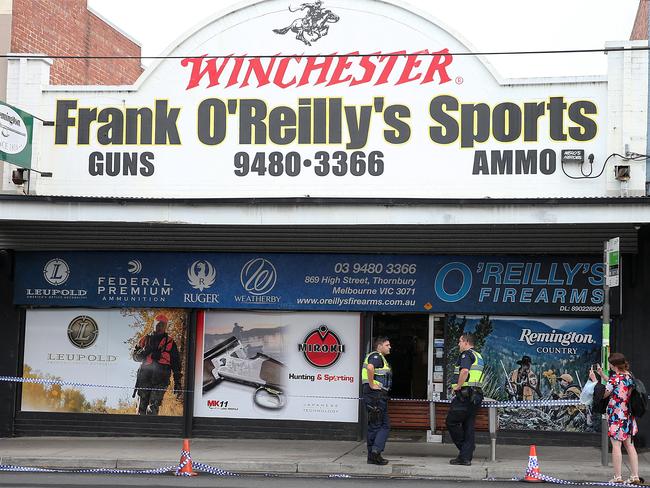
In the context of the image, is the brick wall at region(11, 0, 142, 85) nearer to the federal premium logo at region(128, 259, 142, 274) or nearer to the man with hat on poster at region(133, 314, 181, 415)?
the federal premium logo at region(128, 259, 142, 274)

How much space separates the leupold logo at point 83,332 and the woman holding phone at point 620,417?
8.75 m

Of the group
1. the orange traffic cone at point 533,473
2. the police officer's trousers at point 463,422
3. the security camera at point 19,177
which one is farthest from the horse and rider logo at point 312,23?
the orange traffic cone at point 533,473

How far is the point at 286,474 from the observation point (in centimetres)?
1275

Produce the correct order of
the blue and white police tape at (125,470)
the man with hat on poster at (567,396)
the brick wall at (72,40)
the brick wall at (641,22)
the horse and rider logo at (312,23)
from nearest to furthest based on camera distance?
the blue and white police tape at (125,470), the man with hat on poster at (567,396), the horse and rider logo at (312,23), the brick wall at (641,22), the brick wall at (72,40)

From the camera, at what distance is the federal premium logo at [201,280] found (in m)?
16.2

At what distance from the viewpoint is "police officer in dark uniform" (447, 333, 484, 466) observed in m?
13.0

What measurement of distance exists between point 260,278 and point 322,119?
282 centimetres

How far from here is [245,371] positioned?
53.5 feet

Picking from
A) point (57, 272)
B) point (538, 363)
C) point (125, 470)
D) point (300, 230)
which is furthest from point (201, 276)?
point (538, 363)

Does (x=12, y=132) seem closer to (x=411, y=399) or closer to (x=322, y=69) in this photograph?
(x=322, y=69)

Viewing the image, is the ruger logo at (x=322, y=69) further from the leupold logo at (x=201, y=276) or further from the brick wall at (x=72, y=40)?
the brick wall at (x=72, y=40)

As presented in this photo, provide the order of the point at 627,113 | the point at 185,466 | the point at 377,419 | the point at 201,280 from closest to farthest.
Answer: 1. the point at 185,466
2. the point at 377,419
3. the point at 627,113
4. the point at 201,280

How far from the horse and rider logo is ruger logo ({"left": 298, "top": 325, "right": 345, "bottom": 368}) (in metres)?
4.74

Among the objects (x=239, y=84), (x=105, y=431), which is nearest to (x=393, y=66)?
(x=239, y=84)
